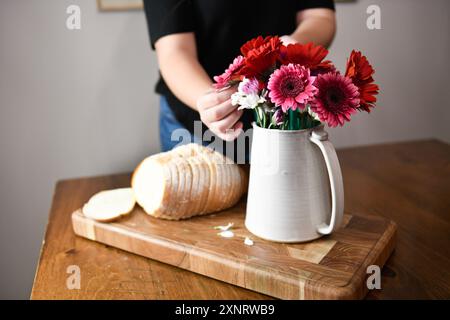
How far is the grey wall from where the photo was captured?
1.67 m

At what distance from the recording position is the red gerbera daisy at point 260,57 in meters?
0.79

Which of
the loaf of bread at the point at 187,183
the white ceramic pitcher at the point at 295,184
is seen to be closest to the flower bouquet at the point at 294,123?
the white ceramic pitcher at the point at 295,184

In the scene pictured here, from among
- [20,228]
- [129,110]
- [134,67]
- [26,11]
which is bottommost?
[20,228]

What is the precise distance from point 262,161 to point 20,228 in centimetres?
132

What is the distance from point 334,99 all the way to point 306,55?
0.30 feet

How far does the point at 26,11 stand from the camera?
5.34 ft

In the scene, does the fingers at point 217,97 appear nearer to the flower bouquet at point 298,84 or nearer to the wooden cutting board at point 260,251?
the flower bouquet at point 298,84

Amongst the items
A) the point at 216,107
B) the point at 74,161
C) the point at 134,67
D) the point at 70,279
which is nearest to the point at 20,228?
the point at 74,161

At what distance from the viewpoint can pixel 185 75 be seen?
1.12 meters

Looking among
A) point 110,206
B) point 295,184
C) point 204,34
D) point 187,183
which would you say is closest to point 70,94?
point 204,34

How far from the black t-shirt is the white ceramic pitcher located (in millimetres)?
440

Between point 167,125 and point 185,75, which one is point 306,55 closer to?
point 185,75

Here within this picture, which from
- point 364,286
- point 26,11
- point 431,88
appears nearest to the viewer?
point 364,286

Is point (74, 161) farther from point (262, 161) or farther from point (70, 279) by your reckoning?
point (262, 161)
